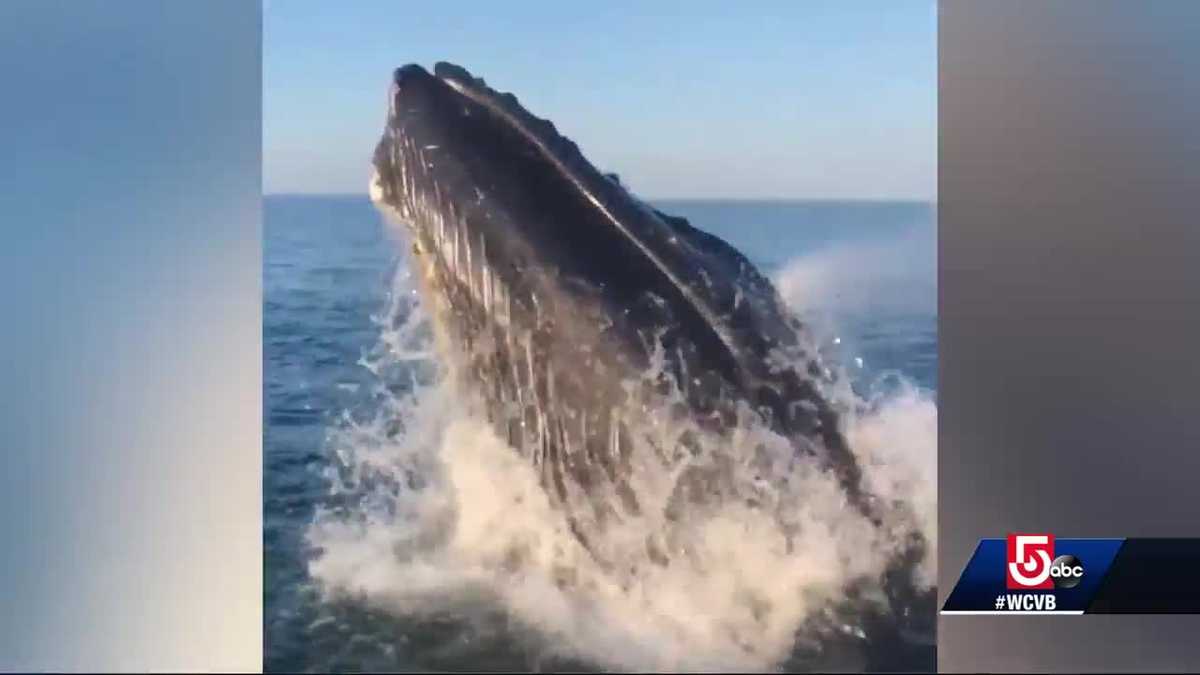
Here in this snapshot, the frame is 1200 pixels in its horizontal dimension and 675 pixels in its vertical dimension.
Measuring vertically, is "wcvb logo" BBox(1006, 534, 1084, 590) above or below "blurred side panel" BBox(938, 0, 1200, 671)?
below

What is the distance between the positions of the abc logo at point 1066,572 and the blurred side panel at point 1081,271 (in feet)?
0.19

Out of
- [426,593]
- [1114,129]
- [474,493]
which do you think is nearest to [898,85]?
[1114,129]

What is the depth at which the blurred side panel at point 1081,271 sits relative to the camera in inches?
72.0

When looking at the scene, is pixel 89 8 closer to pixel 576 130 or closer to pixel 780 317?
pixel 576 130

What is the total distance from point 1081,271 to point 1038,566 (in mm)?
553

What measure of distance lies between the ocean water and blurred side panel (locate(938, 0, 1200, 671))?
143 mm

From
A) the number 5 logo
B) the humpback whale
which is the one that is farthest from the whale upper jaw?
the number 5 logo

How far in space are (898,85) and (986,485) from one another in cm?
77

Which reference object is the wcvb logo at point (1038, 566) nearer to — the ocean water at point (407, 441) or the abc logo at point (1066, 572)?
the abc logo at point (1066, 572)

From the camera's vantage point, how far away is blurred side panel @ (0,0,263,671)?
1.89m

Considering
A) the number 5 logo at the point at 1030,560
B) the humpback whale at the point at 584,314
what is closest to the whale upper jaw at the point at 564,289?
the humpback whale at the point at 584,314

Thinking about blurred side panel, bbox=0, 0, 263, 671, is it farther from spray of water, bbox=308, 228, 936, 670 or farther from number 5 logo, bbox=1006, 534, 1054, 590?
number 5 logo, bbox=1006, 534, 1054, 590

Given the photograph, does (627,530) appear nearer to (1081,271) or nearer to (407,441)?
(407,441)

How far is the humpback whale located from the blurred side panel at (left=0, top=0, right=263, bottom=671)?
1.19 ft
